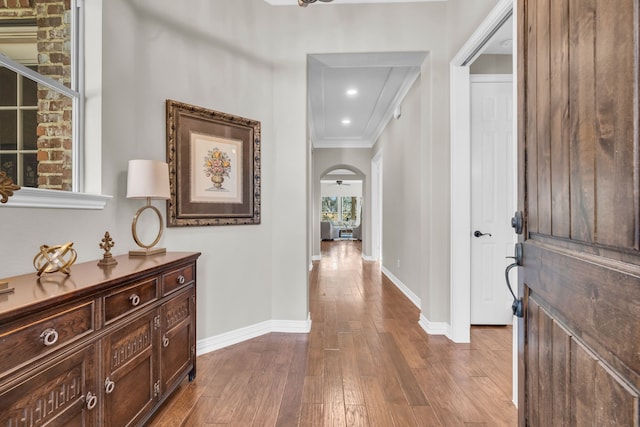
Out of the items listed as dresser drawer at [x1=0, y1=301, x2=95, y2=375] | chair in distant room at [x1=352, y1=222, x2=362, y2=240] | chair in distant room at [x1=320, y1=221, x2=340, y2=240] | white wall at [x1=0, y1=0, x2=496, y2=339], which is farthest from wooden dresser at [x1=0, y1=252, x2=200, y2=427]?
chair in distant room at [x1=352, y1=222, x2=362, y2=240]

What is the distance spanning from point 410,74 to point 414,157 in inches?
43.1

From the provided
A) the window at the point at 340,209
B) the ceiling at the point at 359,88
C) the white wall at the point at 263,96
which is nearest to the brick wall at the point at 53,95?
the white wall at the point at 263,96

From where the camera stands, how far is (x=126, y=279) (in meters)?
1.45

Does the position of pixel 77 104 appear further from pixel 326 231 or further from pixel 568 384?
pixel 326 231

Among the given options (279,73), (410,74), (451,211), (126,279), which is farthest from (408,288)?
(126,279)

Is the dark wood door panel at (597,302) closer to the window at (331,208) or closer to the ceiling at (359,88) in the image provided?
the ceiling at (359,88)

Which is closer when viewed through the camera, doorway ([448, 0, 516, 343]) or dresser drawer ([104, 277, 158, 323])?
dresser drawer ([104, 277, 158, 323])

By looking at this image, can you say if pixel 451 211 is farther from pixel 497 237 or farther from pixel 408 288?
pixel 408 288

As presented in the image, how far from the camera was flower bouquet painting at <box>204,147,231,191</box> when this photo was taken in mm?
2686

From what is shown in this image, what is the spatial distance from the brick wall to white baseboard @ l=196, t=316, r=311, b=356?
1607 mm

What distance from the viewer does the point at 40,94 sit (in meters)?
1.67

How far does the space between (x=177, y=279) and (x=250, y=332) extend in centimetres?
124

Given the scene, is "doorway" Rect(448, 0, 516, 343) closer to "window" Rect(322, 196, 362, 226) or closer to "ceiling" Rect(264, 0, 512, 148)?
"ceiling" Rect(264, 0, 512, 148)

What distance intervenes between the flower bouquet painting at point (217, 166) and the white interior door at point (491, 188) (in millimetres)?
2452
